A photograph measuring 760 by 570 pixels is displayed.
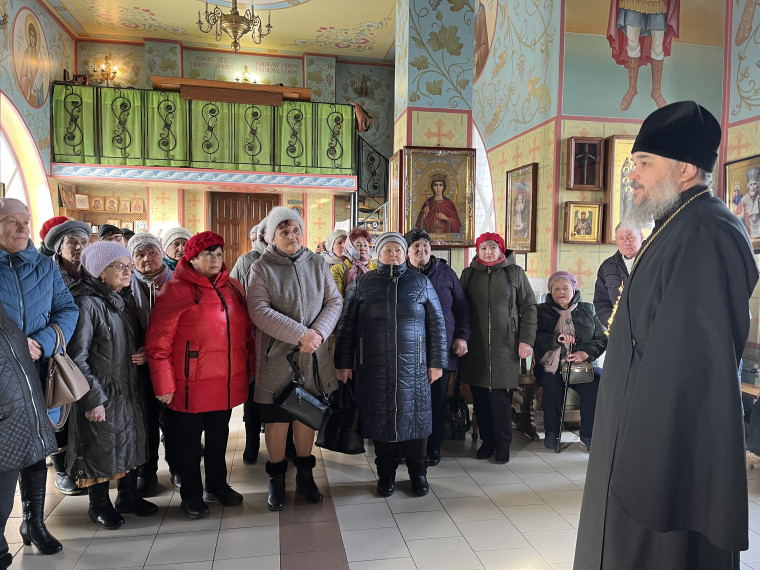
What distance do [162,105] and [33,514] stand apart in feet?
31.2

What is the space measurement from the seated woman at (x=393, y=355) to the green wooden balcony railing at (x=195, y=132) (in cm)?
813

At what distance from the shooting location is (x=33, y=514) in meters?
2.60

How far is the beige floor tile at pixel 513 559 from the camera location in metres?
2.50

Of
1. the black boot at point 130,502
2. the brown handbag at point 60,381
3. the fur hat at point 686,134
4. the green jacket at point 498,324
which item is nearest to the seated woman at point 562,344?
the green jacket at point 498,324

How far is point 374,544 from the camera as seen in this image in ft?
8.86

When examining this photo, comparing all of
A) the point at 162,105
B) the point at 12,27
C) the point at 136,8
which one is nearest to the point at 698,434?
the point at 12,27

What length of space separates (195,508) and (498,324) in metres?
2.31

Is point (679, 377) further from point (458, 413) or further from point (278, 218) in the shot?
point (458, 413)

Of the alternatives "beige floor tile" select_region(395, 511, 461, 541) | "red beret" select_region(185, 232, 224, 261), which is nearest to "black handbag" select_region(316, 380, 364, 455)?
"beige floor tile" select_region(395, 511, 461, 541)

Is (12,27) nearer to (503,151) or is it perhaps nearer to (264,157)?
(264,157)

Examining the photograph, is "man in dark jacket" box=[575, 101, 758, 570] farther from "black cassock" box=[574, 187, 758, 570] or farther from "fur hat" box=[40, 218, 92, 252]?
"fur hat" box=[40, 218, 92, 252]

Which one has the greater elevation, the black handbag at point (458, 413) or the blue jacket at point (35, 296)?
the blue jacket at point (35, 296)

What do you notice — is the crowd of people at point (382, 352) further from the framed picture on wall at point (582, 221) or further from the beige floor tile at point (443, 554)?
the framed picture on wall at point (582, 221)

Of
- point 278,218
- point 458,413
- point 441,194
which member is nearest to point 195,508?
point 278,218
